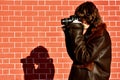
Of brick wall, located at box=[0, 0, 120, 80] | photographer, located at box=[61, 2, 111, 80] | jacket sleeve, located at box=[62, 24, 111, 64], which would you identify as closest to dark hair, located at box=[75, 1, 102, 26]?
photographer, located at box=[61, 2, 111, 80]

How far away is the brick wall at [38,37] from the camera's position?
5.96m

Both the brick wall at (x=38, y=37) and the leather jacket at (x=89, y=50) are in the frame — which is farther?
the brick wall at (x=38, y=37)

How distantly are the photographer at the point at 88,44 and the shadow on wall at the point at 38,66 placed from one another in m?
1.91

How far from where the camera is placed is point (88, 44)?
393 cm

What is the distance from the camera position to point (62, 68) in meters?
5.96

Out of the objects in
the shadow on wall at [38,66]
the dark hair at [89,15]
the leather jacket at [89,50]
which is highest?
the dark hair at [89,15]

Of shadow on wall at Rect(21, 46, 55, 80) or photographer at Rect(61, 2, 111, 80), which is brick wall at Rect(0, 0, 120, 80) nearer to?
shadow on wall at Rect(21, 46, 55, 80)

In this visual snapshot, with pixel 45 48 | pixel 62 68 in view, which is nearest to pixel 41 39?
pixel 45 48

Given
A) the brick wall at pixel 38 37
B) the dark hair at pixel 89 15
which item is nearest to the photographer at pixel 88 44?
the dark hair at pixel 89 15

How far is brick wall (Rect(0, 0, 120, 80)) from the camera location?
5.96m

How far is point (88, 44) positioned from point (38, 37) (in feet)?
6.95

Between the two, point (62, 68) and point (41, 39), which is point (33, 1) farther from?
point (62, 68)

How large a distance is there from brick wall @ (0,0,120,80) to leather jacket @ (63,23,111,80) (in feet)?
6.27

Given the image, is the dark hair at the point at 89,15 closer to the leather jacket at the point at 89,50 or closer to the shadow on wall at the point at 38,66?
the leather jacket at the point at 89,50
